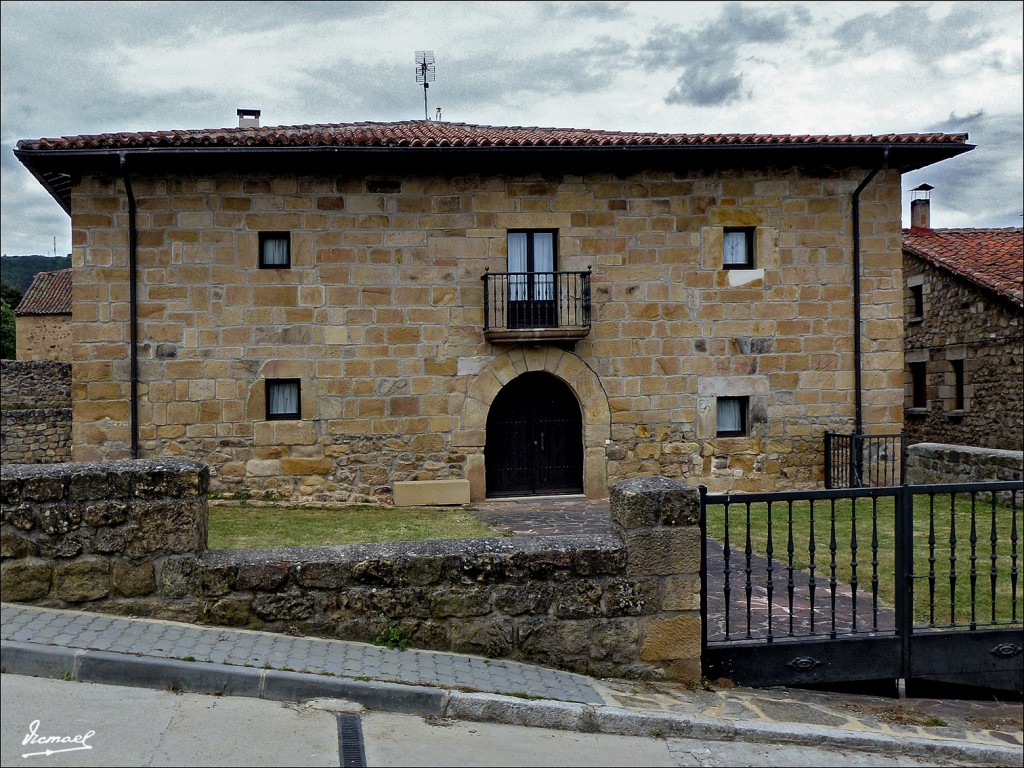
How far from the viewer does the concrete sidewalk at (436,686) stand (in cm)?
418

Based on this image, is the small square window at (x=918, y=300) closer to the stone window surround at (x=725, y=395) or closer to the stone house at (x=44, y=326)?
the stone window surround at (x=725, y=395)

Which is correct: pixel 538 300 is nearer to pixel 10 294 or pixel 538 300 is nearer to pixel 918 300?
pixel 918 300

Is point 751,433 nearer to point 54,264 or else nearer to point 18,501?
point 18,501

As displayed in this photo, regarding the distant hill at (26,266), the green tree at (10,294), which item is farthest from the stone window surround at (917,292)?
the distant hill at (26,266)

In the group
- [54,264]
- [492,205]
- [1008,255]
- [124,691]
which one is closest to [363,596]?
[124,691]

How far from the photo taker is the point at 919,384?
20406 millimetres

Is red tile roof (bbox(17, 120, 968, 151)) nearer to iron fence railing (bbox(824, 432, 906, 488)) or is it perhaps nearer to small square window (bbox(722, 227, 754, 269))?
small square window (bbox(722, 227, 754, 269))

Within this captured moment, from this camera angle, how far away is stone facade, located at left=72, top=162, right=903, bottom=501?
11820 millimetres

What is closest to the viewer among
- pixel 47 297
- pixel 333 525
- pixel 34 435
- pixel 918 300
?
pixel 333 525

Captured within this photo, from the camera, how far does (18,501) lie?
464cm

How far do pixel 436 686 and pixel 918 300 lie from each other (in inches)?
752

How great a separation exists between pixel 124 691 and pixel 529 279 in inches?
359

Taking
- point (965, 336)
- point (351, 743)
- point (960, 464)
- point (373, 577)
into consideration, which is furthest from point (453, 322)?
point (965, 336)

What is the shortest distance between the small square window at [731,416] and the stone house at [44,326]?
32321 millimetres
